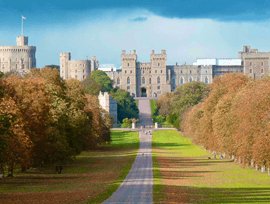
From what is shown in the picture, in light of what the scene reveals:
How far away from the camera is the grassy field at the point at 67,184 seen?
36.6 m

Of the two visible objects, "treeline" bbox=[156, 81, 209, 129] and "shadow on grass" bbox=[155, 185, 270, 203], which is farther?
"treeline" bbox=[156, 81, 209, 129]

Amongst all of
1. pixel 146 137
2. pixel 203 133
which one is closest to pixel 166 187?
pixel 203 133

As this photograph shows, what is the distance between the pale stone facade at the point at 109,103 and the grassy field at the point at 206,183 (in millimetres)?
104208

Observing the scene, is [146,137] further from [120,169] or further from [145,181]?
[145,181]

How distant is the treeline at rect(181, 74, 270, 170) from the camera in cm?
5012

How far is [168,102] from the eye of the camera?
187 metres

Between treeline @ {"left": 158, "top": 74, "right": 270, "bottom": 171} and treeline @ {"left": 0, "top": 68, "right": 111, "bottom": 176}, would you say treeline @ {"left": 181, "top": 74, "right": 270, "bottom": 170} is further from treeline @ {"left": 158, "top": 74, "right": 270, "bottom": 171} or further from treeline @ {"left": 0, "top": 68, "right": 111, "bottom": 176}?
treeline @ {"left": 0, "top": 68, "right": 111, "bottom": 176}

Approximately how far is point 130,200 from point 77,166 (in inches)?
1358

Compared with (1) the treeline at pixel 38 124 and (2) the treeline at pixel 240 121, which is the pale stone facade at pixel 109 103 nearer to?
(2) the treeline at pixel 240 121

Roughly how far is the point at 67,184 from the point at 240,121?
1597cm

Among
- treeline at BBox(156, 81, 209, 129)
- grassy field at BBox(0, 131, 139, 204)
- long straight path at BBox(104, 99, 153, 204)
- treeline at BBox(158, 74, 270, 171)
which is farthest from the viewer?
treeline at BBox(156, 81, 209, 129)

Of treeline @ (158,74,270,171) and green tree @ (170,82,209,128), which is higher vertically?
green tree @ (170,82,209,128)

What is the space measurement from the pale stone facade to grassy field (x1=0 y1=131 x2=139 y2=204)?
108336 millimetres

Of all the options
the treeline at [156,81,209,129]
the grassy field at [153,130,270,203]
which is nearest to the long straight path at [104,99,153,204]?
the grassy field at [153,130,270,203]
